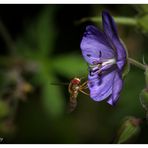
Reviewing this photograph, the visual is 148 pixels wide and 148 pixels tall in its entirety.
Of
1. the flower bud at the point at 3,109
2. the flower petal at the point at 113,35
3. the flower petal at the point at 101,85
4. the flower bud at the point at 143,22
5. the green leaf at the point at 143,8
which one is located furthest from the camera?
the flower bud at the point at 3,109

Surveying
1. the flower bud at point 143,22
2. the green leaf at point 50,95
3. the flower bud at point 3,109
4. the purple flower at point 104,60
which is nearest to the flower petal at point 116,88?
the purple flower at point 104,60

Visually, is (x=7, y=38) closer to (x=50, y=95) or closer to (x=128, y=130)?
(x=50, y=95)

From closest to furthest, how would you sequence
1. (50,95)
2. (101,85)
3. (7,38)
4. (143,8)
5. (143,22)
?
(101,85)
(143,22)
(143,8)
(50,95)
(7,38)

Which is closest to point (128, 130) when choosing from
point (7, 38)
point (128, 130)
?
point (128, 130)

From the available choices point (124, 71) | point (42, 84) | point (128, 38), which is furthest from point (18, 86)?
point (124, 71)

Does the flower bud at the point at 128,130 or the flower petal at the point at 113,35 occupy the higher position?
the flower petal at the point at 113,35

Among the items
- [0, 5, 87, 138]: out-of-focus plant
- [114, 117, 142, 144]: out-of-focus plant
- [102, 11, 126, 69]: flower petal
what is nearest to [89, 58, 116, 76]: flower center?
[102, 11, 126, 69]: flower petal

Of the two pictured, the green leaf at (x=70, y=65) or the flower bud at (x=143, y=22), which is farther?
the green leaf at (x=70, y=65)

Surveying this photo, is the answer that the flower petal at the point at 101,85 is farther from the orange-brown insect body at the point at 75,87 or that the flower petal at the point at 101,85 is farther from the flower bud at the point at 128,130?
the flower bud at the point at 128,130

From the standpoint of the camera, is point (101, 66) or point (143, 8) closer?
point (101, 66)
